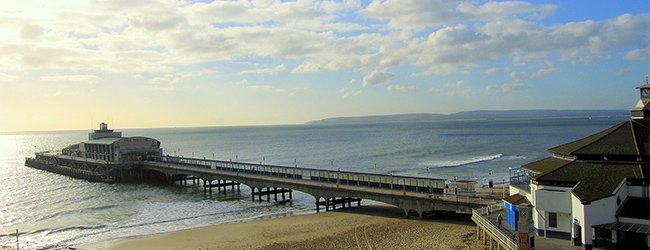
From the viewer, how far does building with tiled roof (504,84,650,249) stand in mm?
20797

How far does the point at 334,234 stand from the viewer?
3209 cm

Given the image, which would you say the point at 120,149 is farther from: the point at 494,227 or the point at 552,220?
the point at 552,220

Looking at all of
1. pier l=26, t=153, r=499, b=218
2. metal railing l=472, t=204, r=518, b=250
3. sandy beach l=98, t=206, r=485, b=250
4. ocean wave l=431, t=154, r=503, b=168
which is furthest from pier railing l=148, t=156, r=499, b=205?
ocean wave l=431, t=154, r=503, b=168

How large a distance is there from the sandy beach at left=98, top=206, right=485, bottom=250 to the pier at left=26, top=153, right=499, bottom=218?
1612 millimetres

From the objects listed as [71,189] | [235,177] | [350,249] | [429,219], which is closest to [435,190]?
[429,219]

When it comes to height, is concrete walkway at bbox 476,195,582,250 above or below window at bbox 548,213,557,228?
below

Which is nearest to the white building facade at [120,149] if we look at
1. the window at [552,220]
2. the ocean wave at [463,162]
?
the ocean wave at [463,162]

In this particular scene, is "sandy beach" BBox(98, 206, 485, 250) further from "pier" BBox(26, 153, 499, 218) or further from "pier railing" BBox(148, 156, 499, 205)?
"pier railing" BBox(148, 156, 499, 205)

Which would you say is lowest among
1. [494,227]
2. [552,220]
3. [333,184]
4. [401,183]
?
[333,184]

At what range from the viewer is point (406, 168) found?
244 feet

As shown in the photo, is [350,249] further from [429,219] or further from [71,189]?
[71,189]

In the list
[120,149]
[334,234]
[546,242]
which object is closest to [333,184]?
[334,234]

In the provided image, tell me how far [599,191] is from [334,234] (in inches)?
708

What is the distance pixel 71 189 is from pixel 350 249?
5487cm
